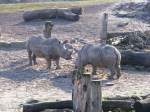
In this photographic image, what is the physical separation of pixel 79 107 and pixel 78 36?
16.8m

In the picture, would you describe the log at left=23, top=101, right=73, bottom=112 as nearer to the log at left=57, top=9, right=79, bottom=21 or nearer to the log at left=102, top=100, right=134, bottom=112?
the log at left=102, top=100, right=134, bottom=112

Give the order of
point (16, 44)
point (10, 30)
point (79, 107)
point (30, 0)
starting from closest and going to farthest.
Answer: point (79, 107), point (16, 44), point (10, 30), point (30, 0)

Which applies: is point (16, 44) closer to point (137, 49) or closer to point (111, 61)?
point (137, 49)

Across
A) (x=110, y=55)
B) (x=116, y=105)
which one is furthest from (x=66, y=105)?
(x=110, y=55)

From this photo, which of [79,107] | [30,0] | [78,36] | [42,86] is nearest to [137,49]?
[42,86]

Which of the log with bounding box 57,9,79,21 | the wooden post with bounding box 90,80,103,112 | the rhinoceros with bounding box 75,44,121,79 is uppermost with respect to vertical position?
the wooden post with bounding box 90,80,103,112

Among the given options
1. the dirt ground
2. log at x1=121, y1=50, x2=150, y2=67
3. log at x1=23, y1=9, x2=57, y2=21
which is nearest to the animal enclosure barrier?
the dirt ground

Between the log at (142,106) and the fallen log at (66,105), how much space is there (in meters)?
0.41

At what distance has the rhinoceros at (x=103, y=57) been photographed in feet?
55.4

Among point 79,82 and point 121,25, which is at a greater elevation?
point 79,82

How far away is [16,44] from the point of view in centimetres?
2417

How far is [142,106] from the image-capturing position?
11398 mm

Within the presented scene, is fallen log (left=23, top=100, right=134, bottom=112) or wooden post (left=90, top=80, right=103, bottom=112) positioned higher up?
wooden post (left=90, top=80, right=103, bottom=112)

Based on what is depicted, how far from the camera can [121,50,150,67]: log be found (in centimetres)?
1834
